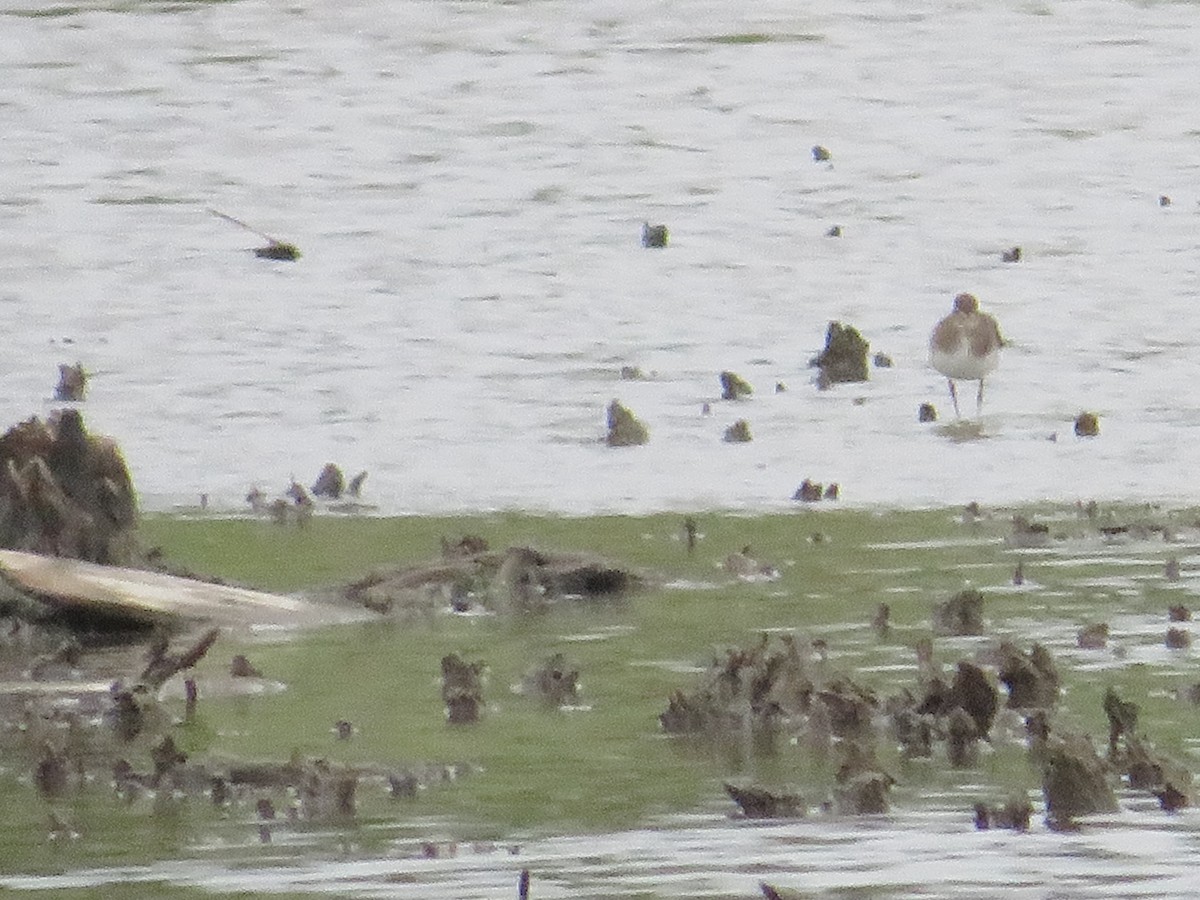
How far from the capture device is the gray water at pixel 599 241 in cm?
1500

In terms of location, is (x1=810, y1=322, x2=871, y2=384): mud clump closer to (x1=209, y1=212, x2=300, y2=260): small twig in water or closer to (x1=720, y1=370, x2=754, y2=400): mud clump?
(x1=720, y1=370, x2=754, y2=400): mud clump

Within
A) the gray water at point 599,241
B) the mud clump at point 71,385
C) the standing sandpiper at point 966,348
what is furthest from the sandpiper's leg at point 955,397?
the mud clump at point 71,385

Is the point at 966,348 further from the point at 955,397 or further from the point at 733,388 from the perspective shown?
the point at 733,388

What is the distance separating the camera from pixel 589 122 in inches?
868

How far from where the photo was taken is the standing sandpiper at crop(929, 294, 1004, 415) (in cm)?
1577

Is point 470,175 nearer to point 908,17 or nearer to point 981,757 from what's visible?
point 908,17

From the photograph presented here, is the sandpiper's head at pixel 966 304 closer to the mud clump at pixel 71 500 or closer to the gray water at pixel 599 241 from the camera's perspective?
the gray water at pixel 599 241

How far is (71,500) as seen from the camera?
11.6 metres

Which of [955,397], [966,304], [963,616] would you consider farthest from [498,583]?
[966,304]

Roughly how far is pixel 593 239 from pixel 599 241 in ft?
0.15

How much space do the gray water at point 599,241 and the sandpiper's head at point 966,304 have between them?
34cm

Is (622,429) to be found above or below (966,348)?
below

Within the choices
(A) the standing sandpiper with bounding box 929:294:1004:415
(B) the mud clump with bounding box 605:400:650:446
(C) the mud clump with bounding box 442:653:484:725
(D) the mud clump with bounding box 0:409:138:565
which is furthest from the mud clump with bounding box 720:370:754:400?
(C) the mud clump with bounding box 442:653:484:725

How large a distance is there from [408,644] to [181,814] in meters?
2.55
